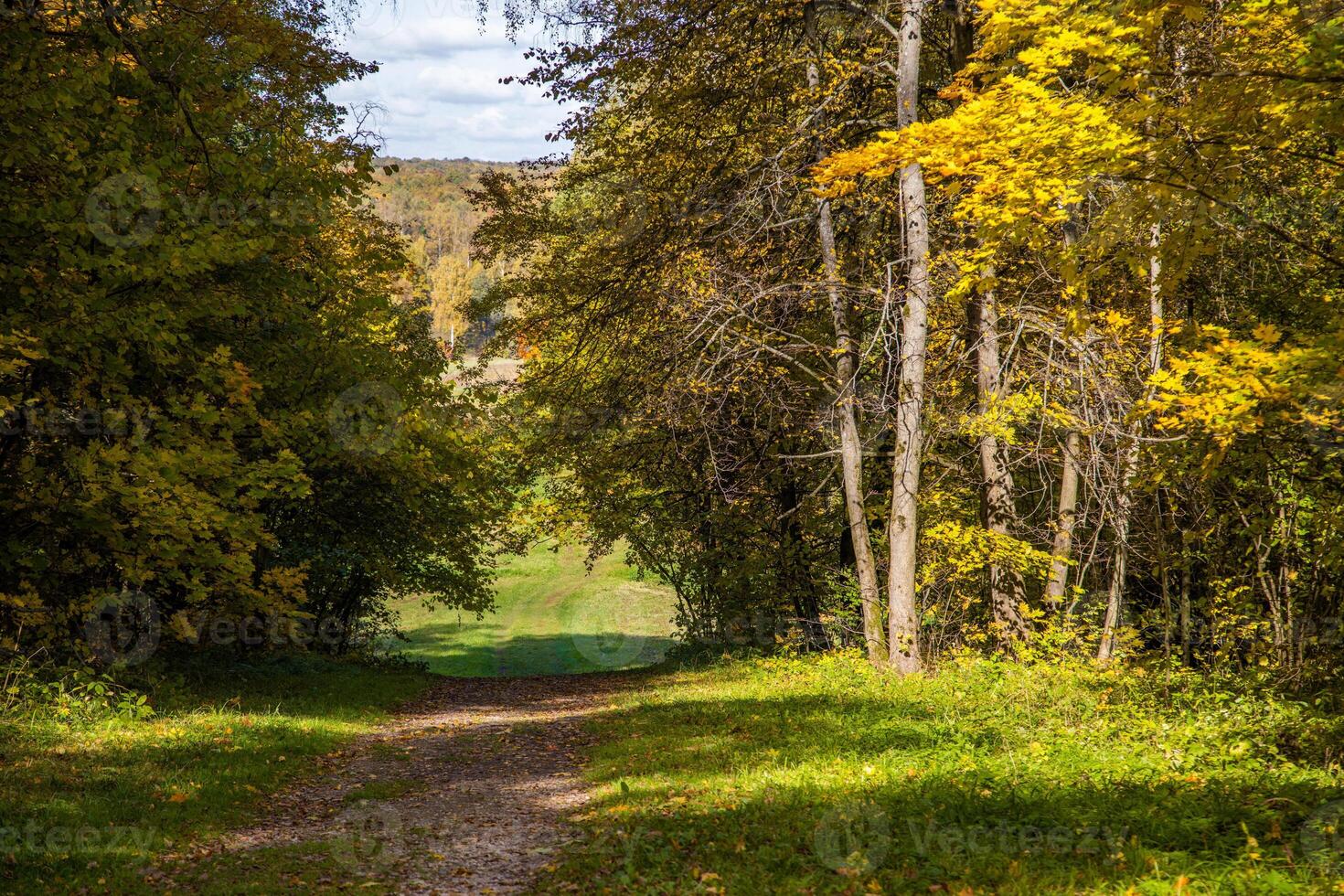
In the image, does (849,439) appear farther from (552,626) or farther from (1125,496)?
(552,626)

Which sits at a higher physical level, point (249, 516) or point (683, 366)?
point (683, 366)

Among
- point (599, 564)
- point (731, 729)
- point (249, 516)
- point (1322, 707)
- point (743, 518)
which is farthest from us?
point (599, 564)

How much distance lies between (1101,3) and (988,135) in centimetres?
165

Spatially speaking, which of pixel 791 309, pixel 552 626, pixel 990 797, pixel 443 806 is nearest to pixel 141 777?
pixel 443 806

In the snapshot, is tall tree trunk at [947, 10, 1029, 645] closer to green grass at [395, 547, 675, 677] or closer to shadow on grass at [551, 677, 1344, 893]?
shadow on grass at [551, 677, 1344, 893]

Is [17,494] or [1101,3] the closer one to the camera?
[1101,3]

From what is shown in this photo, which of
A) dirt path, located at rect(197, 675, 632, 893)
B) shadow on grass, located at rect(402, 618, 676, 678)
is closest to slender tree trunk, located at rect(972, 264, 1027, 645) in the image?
dirt path, located at rect(197, 675, 632, 893)

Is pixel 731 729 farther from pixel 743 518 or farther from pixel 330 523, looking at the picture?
pixel 330 523

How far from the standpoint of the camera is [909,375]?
1155cm

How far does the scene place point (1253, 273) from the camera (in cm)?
1139

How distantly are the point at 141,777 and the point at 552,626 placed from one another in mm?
31294

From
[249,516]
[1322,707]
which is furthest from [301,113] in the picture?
[1322,707]

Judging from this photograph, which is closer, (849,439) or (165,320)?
(165,320)

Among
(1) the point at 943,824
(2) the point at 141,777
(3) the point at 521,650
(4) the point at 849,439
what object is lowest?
(3) the point at 521,650
